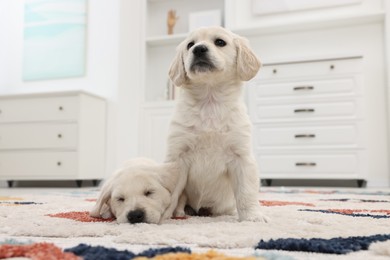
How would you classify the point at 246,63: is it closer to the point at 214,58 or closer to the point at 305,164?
the point at 214,58

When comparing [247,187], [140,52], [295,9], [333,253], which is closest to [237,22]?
[295,9]

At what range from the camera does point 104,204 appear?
1404 millimetres

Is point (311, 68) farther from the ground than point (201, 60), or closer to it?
farther from the ground

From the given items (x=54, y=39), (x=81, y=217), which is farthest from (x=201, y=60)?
(x=54, y=39)

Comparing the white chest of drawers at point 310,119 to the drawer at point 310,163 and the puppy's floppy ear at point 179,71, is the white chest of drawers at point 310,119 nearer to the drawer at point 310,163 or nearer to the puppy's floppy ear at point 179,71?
the drawer at point 310,163

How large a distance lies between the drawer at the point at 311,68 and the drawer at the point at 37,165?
212 centimetres

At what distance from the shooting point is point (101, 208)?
1.37 meters

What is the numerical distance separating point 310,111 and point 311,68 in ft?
1.36

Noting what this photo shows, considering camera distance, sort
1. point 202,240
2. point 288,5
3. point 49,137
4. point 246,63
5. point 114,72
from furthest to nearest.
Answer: point 114,72 < point 288,5 < point 49,137 < point 246,63 < point 202,240

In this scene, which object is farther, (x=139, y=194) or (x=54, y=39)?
(x=54, y=39)

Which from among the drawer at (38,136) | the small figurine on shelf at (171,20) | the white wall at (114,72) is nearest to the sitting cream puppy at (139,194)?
the drawer at (38,136)

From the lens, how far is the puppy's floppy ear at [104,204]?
52.2 inches

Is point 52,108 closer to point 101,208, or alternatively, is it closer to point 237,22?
point 237,22

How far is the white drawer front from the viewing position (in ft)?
12.3
